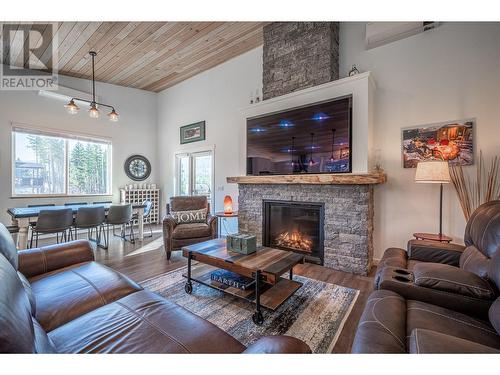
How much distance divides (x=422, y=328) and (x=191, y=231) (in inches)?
112

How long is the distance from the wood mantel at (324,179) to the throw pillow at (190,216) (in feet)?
3.05

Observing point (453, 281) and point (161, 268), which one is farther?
point (161, 268)

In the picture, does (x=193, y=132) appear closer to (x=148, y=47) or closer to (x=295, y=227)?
(x=148, y=47)

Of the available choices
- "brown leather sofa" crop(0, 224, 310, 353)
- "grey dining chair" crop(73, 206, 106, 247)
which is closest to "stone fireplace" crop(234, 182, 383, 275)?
"brown leather sofa" crop(0, 224, 310, 353)

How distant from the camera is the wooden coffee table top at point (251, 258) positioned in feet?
6.05

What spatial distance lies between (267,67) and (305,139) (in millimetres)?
1494

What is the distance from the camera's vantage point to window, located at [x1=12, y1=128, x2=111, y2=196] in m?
4.43

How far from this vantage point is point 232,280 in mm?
2096

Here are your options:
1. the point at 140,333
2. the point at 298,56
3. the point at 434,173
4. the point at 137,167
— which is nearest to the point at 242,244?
the point at 140,333
